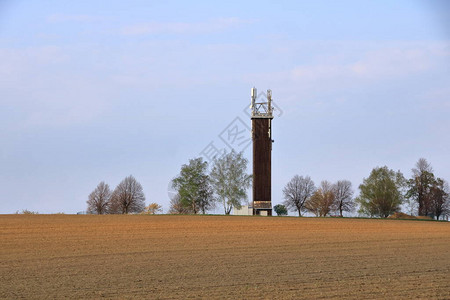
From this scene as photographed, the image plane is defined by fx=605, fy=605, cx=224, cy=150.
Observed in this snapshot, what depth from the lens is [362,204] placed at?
9238cm

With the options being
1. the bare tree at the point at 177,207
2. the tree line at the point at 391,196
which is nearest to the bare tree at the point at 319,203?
the tree line at the point at 391,196

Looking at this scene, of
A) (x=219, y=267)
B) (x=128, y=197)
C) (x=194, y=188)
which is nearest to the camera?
(x=219, y=267)

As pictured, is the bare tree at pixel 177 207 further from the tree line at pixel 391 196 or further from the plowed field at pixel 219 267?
the plowed field at pixel 219 267

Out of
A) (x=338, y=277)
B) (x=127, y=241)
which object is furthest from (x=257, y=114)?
(x=338, y=277)

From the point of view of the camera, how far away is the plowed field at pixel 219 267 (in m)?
18.4

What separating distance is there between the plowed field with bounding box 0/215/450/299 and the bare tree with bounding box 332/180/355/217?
60.7 m

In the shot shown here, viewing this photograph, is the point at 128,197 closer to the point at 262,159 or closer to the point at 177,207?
the point at 177,207

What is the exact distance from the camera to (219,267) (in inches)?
946

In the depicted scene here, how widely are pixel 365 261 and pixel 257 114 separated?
4498cm

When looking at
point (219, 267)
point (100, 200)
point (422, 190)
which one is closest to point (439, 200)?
point (422, 190)

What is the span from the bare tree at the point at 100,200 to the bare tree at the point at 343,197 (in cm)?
3714

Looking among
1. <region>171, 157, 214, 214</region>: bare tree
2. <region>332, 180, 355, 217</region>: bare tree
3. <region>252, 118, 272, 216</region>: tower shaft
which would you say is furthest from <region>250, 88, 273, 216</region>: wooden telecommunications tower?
<region>332, 180, 355, 217</region>: bare tree

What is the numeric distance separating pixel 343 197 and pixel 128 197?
36.0m

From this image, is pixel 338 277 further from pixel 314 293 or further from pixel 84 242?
pixel 84 242
